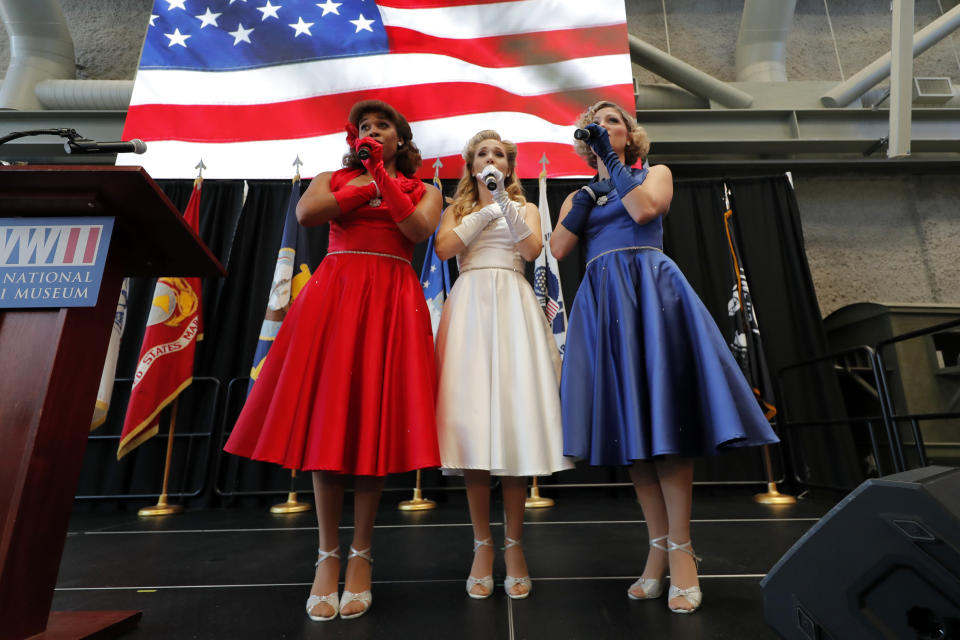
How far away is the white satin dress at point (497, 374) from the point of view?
143 centimetres

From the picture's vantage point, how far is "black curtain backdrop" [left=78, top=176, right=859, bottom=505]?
12.4ft

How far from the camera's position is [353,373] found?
54.7 inches

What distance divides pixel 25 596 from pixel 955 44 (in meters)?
8.01

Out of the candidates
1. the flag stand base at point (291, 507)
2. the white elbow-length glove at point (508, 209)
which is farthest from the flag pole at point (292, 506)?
the white elbow-length glove at point (508, 209)

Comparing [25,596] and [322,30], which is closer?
[25,596]

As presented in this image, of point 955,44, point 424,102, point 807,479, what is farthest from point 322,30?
point 955,44

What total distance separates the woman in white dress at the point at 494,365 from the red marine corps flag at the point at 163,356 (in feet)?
8.98

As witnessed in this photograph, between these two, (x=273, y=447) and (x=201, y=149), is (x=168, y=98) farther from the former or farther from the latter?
(x=273, y=447)

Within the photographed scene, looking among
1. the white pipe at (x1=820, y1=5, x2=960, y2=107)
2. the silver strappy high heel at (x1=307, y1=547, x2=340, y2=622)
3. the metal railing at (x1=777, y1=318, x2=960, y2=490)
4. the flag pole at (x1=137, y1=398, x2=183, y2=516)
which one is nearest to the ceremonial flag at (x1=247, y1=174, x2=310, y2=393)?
the flag pole at (x1=137, y1=398, x2=183, y2=516)

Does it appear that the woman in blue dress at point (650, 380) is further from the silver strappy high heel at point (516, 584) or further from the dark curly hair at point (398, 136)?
the dark curly hair at point (398, 136)

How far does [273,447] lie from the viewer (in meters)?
1.29

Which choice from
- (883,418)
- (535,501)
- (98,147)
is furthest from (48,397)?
(883,418)

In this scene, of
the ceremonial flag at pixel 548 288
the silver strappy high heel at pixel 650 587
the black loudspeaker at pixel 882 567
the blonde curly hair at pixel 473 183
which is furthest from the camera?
the ceremonial flag at pixel 548 288

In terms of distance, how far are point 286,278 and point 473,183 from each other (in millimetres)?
2183
